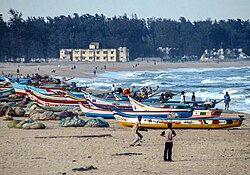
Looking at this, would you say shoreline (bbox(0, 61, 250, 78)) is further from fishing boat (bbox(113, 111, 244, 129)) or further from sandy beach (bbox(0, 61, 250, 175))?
sandy beach (bbox(0, 61, 250, 175))

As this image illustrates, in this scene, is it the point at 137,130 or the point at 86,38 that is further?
Answer: the point at 86,38

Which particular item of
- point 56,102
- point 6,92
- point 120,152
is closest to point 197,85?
point 6,92

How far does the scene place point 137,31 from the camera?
187 meters

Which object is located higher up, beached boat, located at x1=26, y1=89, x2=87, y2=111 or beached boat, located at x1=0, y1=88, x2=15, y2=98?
beached boat, located at x1=26, y1=89, x2=87, y2=111

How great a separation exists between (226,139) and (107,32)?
542 ft

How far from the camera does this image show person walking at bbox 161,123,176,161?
1664 centimetres

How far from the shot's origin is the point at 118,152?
18.8m

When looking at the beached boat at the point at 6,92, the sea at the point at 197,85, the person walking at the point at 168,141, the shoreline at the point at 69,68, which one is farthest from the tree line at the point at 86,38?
the person walking at the point at 168,141

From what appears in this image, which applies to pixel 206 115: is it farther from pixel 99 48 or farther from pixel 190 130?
pixel 99 48

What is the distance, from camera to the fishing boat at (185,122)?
24.2 m

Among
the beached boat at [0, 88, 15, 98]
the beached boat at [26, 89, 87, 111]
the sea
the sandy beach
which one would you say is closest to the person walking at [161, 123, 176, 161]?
the sandy beach

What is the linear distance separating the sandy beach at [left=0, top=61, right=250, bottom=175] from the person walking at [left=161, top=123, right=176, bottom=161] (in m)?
0.18

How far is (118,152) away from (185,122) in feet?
19.8

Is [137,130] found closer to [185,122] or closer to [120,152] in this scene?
[120,152]
